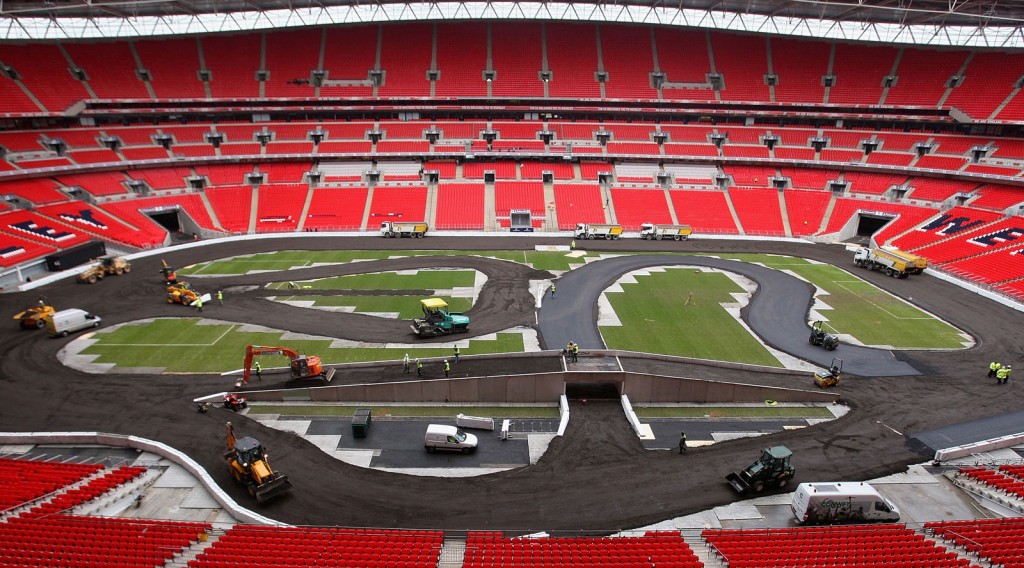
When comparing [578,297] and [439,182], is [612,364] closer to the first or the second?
[578,297]

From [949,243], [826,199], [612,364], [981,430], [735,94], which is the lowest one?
[981,430]

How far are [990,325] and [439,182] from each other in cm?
5225

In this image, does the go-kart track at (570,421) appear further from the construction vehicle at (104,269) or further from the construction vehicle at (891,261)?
the construction vehicle at (891,261)

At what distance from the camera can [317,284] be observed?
39688 mm

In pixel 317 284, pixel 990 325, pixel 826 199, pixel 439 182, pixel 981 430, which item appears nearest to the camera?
pixel 981 430

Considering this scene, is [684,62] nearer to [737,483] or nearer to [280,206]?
[280,206]

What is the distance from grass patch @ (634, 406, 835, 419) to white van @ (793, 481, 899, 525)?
679 centimetres

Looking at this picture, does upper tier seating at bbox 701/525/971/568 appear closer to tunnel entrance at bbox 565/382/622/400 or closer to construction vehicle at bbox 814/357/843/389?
tunnel entrance at bbox 565/382/622/400

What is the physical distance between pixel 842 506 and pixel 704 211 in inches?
1831

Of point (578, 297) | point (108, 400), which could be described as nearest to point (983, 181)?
point (578, 297)

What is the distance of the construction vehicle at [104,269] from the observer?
38.7m

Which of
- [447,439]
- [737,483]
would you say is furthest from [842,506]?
[447,439]

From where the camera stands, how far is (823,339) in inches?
1179

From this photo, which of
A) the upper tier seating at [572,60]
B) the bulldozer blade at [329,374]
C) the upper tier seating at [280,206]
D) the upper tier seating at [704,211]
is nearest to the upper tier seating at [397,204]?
the upper tier seating at [280,206]
